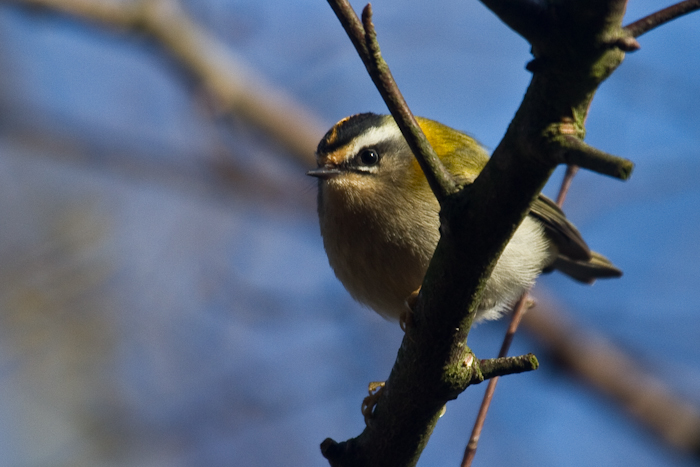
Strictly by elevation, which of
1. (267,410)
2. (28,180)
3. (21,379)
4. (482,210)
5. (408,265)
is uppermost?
(28,180)

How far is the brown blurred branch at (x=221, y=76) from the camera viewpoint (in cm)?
554

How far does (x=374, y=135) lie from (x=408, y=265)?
80cm

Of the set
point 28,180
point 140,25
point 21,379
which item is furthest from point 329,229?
point 28,180

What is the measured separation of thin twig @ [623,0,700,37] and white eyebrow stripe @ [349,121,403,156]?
1927 mm

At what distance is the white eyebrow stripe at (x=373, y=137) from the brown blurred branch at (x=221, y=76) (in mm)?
2359

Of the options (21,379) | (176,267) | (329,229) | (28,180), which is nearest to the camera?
(329,229)

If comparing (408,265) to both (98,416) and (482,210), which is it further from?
(98,416)

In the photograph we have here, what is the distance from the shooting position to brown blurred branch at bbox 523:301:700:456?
4715mm

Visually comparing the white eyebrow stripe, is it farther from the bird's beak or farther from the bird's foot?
the bird's foot

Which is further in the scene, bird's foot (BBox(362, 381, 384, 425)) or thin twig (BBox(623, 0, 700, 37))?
bird's foot (BBox(362, 381, 384, 425))

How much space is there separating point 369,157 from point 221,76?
10.0ft


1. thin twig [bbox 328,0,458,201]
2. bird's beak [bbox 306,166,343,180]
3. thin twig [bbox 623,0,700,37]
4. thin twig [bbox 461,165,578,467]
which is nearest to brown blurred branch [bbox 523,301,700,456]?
thin twig [bbox 461,165,578,467]

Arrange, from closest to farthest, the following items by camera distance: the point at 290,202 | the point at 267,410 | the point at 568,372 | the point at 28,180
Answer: the point at 267,410, the point at 568,372, the point at 290,202, the point at 28,180

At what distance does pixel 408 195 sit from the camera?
9.43 feet
